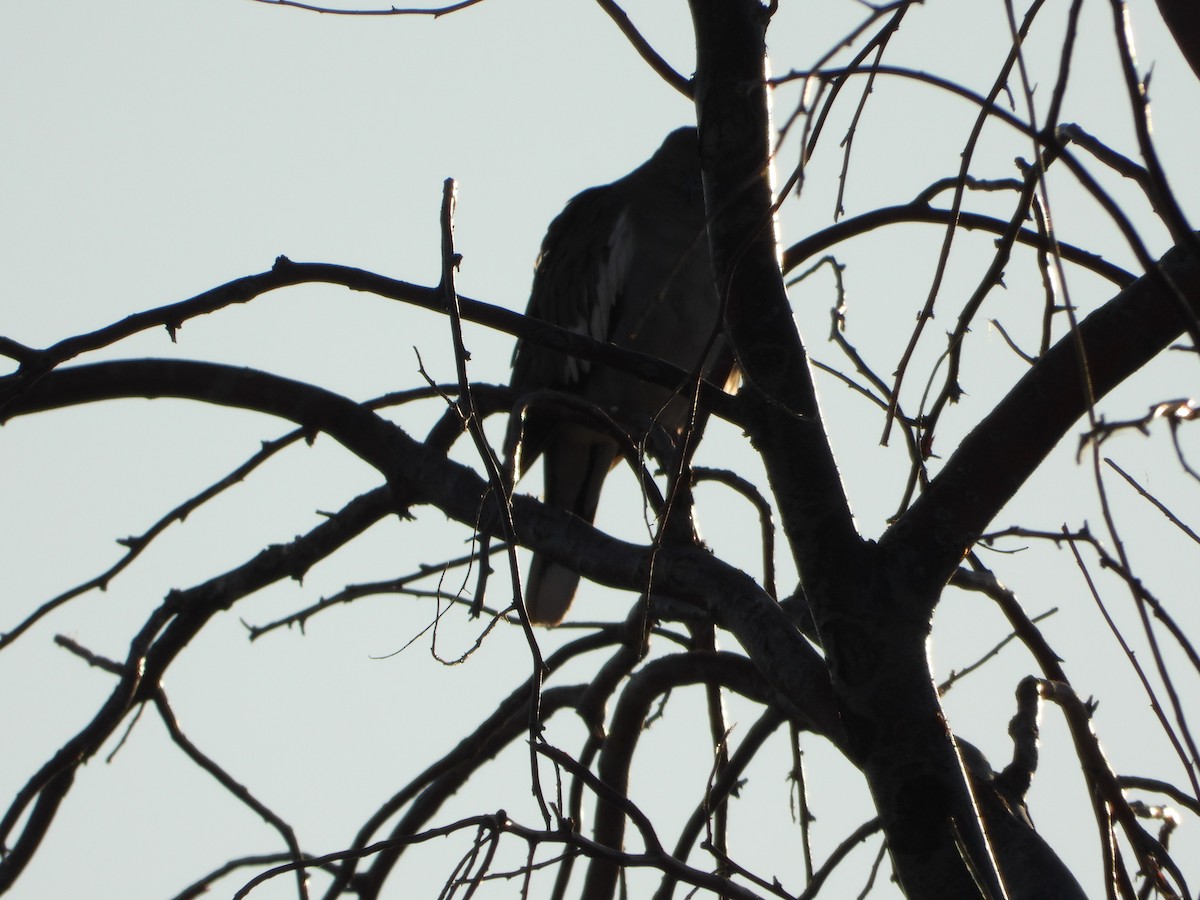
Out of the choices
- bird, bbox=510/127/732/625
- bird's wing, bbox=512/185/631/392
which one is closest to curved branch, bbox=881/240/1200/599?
bird, bbox=510/127/732/625

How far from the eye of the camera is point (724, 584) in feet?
6.59

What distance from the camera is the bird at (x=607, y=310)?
5125mm

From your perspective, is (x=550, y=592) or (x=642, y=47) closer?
(x=642, y=47)

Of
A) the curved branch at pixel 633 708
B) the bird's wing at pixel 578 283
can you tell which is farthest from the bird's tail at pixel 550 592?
the curved branch at pixel 633 708

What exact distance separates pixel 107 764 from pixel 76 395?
72 cm

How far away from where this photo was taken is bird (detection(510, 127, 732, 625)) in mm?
5125

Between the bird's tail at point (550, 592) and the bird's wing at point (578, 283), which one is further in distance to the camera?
the bird's wing at point (578, 283)

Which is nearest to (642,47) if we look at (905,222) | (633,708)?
(905,222)

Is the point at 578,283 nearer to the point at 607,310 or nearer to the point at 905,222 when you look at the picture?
the point at 607,310

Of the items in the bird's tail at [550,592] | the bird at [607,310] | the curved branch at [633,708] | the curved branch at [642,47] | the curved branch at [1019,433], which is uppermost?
the bird at [607,310]

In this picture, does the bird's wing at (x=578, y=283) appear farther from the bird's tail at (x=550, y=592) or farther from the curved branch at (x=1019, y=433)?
the curved branch at (x=1019, y=433)

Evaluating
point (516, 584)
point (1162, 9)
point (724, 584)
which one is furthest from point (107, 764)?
point (1162, 9)

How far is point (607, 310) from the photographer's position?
18.0 ft

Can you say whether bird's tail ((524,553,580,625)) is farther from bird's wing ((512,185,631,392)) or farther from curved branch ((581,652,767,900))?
curved branch ((581,652,767,900))
